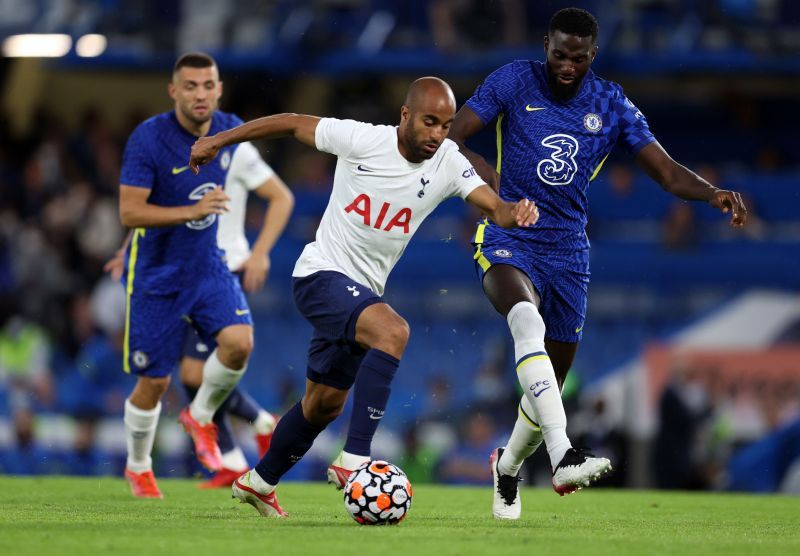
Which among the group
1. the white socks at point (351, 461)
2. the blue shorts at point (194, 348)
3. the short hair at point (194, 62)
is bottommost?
the blue shorts at point (194, 348)

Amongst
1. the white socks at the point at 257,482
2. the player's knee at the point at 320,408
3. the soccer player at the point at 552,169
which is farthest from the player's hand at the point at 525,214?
the white socks at the point at 257,482

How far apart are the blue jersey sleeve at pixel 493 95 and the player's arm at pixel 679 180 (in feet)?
2.83

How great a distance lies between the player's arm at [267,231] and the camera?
31.6 ft

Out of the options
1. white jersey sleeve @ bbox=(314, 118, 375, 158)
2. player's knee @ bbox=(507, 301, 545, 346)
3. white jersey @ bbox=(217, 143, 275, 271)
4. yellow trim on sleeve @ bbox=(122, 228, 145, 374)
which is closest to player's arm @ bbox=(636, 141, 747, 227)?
player's knee @ bbox=(507, 301, 545, 346)

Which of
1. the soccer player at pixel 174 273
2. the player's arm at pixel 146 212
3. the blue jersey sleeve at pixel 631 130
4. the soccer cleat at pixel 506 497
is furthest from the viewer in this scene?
the soccer player at pixel 174 273

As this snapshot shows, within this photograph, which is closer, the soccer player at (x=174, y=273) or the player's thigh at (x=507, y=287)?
the player's thigh at (x=507, y=287)

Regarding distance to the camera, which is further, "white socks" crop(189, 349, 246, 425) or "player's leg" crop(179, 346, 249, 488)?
"player's leg" crop(179, 346, 249, 488)

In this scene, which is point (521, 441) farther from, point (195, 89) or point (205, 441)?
point (195, 89)

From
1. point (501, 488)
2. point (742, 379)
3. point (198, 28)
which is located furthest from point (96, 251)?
point (501, 488)

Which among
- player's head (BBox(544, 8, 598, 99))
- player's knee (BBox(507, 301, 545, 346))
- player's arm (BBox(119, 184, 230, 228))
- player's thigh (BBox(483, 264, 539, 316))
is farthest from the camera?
player's arm (BBox(119, 184, 230, 228))

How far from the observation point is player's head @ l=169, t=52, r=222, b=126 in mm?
9000

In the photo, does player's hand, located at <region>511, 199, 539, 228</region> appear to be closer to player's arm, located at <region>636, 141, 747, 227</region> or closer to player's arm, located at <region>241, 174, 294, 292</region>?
player's arm, located at <region>636, 141, 747, 227</region>

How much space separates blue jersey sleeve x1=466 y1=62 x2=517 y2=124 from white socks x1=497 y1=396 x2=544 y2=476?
5.32ft

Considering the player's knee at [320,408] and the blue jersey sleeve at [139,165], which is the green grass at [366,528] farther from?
the blue jersey sleeve at [139,165]
